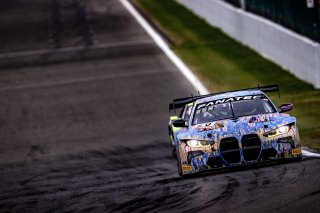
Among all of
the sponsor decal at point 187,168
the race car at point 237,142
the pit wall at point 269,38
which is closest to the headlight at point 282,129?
the race car at point 237,142

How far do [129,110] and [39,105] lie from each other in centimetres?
322

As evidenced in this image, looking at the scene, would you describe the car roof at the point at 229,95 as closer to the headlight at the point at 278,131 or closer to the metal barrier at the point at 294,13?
the headlight at the point at 278,131

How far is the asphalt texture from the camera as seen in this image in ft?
40.7

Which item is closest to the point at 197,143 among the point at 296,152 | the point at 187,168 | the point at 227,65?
the point at 187,168

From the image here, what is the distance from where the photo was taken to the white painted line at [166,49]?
1136 inches

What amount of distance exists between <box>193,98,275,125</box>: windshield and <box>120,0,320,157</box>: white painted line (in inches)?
282

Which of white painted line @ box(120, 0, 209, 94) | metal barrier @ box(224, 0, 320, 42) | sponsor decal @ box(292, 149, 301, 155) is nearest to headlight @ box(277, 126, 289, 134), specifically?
sponsor decal @ box(292, 149, 301, 155)

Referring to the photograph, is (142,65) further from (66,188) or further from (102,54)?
(66,188)

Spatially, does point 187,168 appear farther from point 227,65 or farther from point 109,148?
point 227,65

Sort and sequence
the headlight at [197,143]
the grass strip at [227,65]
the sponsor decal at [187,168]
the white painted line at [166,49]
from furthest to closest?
the white painted line at [166,49] → the grass strip at [227,65] → the sponsor decal at [187,168] → the headlight at [197,143]

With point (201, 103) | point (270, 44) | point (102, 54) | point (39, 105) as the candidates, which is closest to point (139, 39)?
point (102, 54)

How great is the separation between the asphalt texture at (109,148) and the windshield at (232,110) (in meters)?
1.18

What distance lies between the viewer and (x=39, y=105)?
27.9 meters

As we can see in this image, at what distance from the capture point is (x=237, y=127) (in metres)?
14.6
